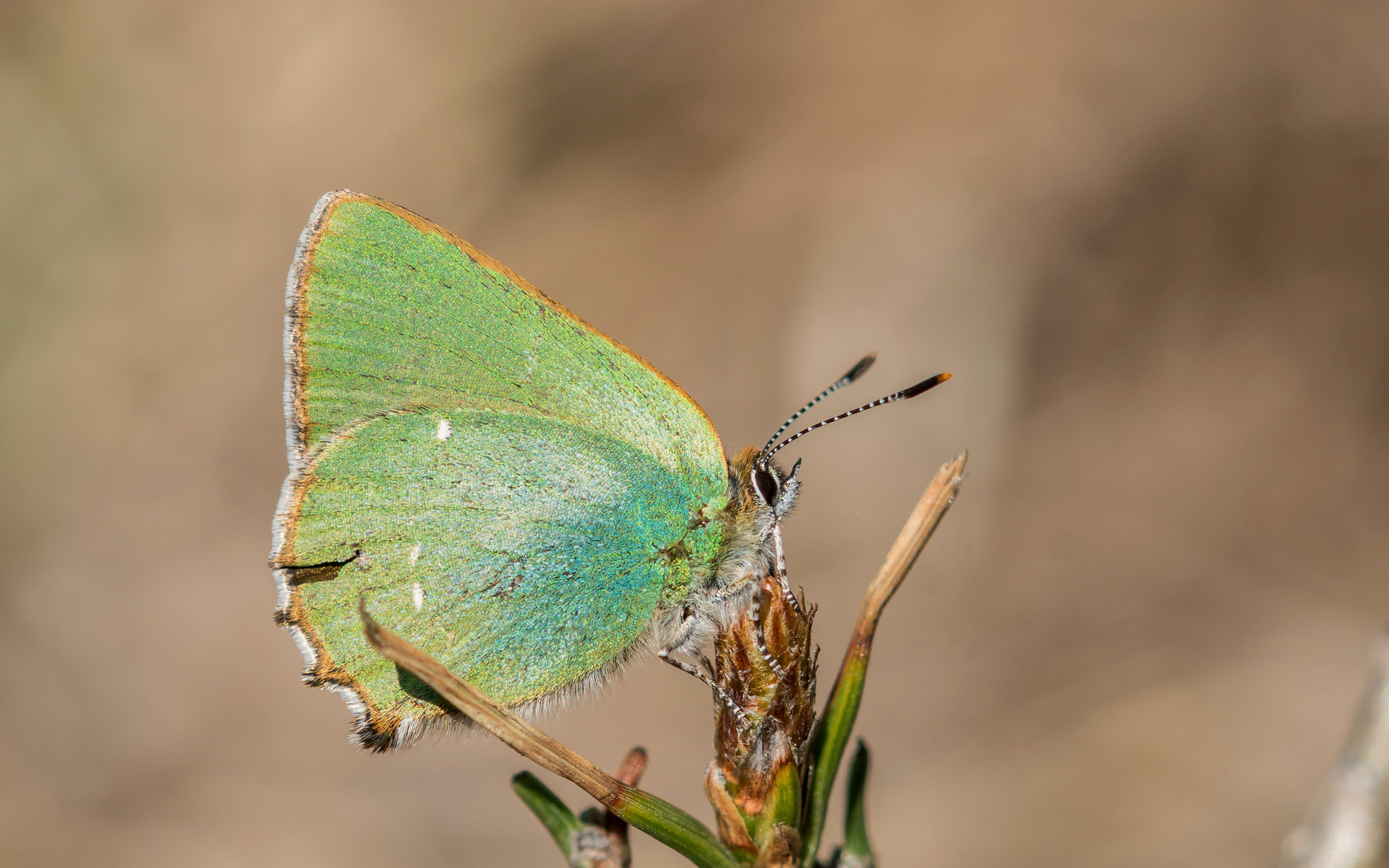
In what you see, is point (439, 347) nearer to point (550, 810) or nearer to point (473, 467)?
point (473, 467)

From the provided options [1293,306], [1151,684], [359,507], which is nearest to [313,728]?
[359,507]

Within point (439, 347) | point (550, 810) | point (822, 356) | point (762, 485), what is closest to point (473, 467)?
point (439, 347)

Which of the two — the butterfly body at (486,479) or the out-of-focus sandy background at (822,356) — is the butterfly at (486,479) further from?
the out-of-focus sandy background at (822,356)

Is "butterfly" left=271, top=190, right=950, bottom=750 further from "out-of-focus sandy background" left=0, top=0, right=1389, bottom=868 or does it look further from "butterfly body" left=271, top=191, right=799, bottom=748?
"out-of-focus sandy background" left=0, top=0, right=1389, bottom=868

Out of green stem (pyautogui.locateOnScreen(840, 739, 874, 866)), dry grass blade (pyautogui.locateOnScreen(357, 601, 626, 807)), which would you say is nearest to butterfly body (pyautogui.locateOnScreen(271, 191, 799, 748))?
green stem (pyautogui.locateOnScreen(840, 739, 874, 866))

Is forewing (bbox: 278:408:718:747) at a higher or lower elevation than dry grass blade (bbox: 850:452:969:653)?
higher

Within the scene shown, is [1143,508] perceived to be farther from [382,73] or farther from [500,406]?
[382,73]
